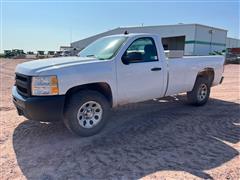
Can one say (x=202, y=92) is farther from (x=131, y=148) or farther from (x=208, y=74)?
(x=131, y=148)

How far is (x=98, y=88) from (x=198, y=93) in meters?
3.52

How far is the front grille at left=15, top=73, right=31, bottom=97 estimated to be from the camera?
4349mm

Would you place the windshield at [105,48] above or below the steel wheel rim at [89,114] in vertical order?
above

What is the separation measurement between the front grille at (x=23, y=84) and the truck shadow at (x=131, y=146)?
0.91 meters

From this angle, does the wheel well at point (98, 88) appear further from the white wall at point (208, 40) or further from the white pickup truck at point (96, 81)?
the white wall at point (208, 40)

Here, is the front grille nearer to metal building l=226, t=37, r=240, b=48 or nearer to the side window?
the side window

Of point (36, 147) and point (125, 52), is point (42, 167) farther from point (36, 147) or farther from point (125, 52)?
point (125, 52)

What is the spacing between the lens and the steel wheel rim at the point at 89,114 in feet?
15.4

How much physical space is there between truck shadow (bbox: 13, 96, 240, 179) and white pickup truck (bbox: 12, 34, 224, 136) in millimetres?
514

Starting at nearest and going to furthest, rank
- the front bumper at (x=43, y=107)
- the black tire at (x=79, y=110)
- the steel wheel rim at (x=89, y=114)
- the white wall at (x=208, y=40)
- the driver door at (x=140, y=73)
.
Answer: the front bumper at (x=43, y=107), the black tire at (x=79, y=110), the steel wheel rim at (x=89, y=114), the driver door at (x=140, y=73), the white wall at (x=208, y=40)

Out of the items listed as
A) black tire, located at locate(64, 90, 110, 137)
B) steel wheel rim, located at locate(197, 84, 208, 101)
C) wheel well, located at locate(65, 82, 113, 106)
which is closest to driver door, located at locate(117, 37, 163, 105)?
wheel well, located at locate(65, 82, 113, 106)

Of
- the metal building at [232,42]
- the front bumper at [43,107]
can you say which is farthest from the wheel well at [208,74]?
the metal building at [232,42]

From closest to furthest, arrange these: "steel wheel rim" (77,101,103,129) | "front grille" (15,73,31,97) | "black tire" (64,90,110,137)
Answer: "front grille" (15,73,31,97)
"black tire" (64,90,110,137)
"steel wheel rim" (77,101,103,129)

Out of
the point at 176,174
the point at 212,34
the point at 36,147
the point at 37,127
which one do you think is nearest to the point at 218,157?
the point at 176,174
